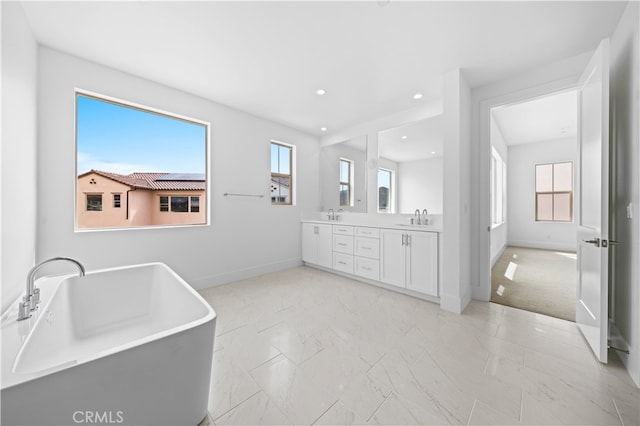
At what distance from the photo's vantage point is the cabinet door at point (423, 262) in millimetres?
Answer: 2817

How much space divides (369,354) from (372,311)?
80cm

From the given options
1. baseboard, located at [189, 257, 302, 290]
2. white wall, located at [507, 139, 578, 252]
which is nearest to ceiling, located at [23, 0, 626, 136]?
baseboard, located at [189, 257, 302, 290]

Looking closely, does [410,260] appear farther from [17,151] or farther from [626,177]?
[17,151]

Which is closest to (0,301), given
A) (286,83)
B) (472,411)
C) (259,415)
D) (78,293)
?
(78,293)

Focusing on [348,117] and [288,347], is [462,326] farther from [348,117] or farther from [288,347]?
[348,117]

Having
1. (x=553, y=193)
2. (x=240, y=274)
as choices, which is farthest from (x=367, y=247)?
(x=553, y=193)

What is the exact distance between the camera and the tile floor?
4.41 feet

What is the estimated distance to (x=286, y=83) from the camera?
293cm

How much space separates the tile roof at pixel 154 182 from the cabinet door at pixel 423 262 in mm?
2885

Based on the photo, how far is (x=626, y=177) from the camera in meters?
1.82

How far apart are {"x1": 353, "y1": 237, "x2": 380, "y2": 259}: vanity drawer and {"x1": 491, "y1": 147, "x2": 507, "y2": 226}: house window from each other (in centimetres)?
311

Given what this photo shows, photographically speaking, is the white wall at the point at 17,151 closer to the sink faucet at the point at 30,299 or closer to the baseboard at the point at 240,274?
the sink faucet at the point at 30,299

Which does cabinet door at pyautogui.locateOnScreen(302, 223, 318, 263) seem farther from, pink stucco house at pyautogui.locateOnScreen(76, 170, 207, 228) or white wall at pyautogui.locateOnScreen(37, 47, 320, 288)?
pink stucco house at pyautogui.locateOnScreen(76, 170, 207, 228)

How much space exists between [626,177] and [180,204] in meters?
4.38
